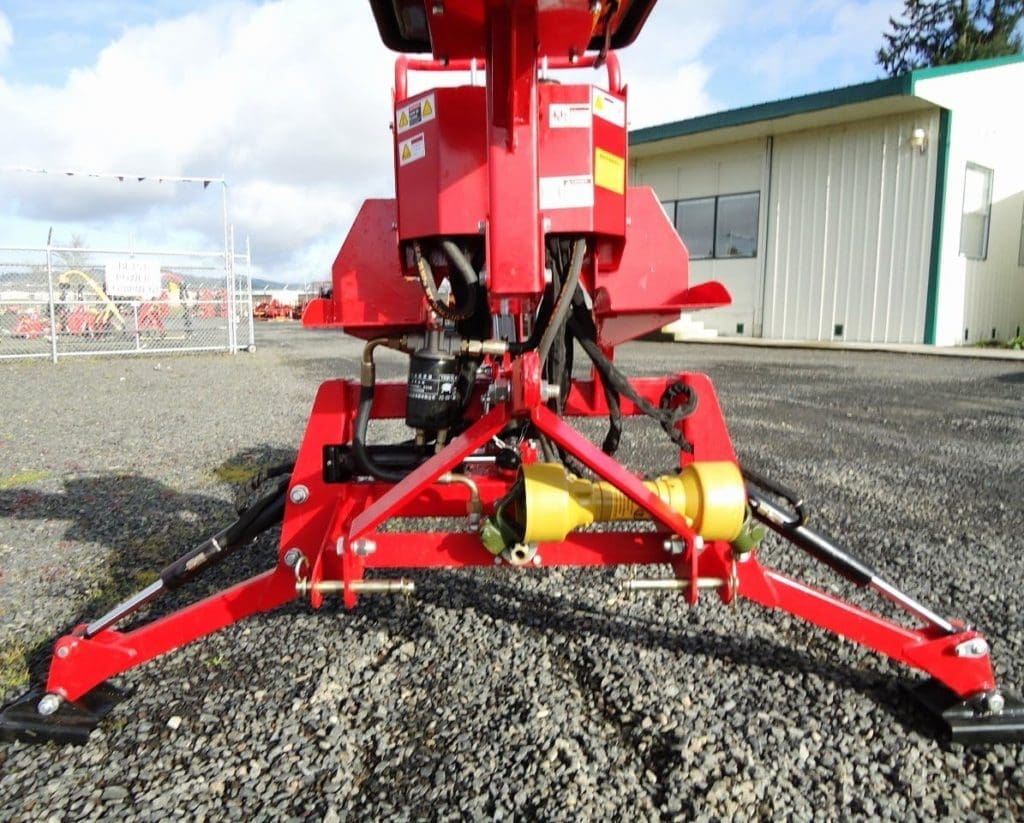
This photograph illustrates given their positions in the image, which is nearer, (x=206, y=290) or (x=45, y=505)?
(x=45, y=505)

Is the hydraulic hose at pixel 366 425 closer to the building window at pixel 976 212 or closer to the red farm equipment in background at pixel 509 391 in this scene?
the red farm equipment in background at pixel 509 391

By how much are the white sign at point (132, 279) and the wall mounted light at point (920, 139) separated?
1449 centimetres

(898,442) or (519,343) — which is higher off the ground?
(519,343)

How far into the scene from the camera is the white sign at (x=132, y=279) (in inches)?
555

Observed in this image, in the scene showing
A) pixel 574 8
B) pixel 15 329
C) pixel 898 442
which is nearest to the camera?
pixel 574 8

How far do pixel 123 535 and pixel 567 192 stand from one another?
120 inches

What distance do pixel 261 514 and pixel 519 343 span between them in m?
1.05

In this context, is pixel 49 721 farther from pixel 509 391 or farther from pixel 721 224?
pixel 721 224

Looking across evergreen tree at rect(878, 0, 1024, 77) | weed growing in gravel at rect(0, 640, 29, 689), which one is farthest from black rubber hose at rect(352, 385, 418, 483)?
evergreen tree at rect(878, 0, 1024, 77)

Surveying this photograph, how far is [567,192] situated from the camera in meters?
2.01

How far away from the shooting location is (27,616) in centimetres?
291

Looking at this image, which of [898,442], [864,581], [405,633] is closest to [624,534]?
[864,581]

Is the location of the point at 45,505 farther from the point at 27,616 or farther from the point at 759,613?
the point at 759,613

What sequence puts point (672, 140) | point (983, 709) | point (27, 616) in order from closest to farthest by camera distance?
point (983, 709) < point (27, 616) < point (672, 140)
